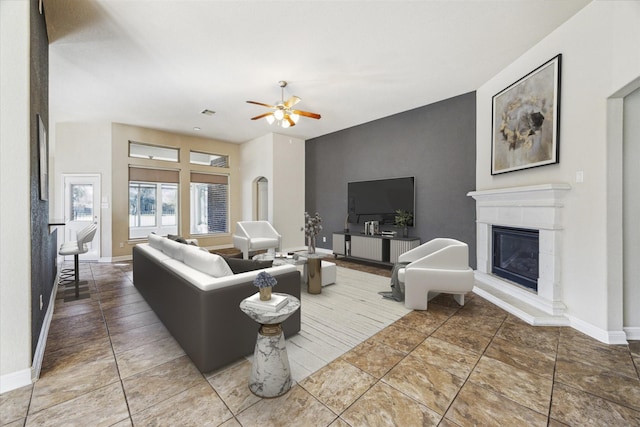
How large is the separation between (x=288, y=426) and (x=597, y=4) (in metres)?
4.21

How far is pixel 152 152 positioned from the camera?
675 cm

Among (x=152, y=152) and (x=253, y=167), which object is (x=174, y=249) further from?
(x=152, y=152)

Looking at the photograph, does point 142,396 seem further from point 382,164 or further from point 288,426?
point 382,164

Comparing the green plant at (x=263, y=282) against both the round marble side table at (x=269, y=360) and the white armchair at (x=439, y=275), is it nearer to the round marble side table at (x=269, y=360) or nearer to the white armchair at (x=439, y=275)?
the round marble side table at (x=269, y=360)

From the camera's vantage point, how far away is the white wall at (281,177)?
6797mm

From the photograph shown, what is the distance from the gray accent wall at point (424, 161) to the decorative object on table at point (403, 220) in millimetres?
121

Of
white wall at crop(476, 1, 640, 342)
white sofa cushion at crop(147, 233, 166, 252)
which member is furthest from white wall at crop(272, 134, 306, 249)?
white wall at crop(476, 1, 640, 342)

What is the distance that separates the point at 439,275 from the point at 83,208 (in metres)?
7.24

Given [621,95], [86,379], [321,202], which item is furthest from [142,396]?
[321,202]

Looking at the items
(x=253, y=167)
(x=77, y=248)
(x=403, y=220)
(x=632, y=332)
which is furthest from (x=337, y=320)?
(x=253, y=167)

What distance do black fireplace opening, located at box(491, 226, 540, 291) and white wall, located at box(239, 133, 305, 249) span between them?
4.61 metres

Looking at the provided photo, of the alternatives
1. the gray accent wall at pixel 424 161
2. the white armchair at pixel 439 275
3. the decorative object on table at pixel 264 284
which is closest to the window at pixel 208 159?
the gray accent wall at pixel 424 161

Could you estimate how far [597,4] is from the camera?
244cm

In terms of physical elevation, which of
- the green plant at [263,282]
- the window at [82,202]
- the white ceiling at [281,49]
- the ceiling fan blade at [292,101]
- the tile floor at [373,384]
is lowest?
the tile floor at [373,384]
